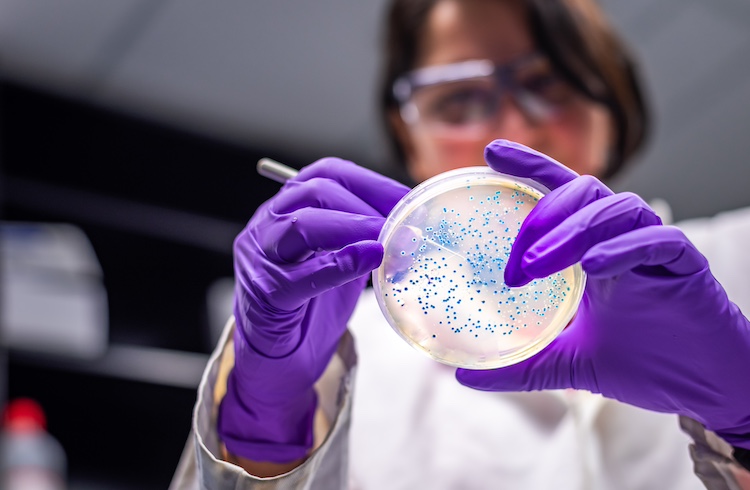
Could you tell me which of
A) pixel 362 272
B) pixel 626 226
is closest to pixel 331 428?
pixel 362 272

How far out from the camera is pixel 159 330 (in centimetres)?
238

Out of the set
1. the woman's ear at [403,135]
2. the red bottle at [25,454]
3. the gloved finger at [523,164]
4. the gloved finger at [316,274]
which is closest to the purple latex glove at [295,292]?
the gloved finger at [316,274]

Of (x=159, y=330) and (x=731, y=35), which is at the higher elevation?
(x=731, y=35)

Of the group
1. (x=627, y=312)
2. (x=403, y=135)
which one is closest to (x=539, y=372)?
(x=627, y=312)

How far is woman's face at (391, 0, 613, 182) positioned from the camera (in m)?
1.24

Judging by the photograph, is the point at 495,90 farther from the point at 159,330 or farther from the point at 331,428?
the point at 159,330

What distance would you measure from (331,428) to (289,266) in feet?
0.71

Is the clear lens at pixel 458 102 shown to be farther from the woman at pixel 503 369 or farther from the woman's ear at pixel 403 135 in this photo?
the woman's ear at pixel 403 135

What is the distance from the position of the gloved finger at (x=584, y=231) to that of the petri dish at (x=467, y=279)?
51 mm

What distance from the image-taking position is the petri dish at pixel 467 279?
0.68 metres

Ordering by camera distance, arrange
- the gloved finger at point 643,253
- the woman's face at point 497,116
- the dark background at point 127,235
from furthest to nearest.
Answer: the dark background at point 127,235 < the woman's face at point 497,116 < the gloved finger at point 643,253

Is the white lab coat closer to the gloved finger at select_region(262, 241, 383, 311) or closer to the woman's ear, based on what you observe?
the gloved finger at select_region(262, 241, 383, 311)

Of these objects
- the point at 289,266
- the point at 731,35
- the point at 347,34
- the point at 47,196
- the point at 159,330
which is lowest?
the point at 159,330

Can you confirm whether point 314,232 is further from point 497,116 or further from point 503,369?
point 497,116
